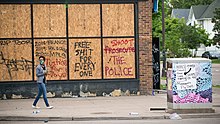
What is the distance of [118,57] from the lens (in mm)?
23188

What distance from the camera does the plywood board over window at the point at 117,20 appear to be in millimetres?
23141

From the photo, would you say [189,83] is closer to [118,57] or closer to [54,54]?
[118,57]

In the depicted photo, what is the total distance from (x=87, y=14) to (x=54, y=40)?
5.36ft

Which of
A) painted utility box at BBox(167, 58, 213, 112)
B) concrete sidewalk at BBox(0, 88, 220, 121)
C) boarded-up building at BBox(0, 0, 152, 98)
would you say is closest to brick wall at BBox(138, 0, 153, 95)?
boarded-up building at BBox(0, 0, 152, 98)

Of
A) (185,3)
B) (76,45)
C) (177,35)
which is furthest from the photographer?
(185,3)

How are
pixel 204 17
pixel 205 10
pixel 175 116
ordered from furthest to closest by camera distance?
pixel 205 10 < pixel 204 17 < pixel 175 116

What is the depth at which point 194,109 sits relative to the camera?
1723 cm

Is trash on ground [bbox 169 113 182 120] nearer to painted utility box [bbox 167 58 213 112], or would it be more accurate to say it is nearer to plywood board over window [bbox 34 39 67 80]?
painted utility box [bbox 167 58 213 112]

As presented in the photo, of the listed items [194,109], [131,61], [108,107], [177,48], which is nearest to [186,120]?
[194,109]

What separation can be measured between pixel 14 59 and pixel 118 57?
4.03 m

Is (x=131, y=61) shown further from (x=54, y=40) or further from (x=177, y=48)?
(x=177, y=48)

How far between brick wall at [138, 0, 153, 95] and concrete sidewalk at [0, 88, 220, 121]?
2.59 ft

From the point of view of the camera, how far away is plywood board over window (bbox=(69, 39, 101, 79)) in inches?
906

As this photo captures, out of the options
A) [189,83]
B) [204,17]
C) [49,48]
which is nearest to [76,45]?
[49,48]
